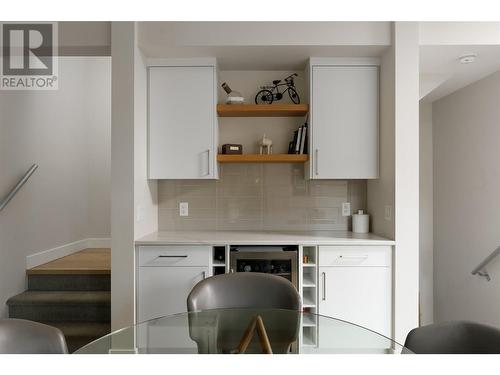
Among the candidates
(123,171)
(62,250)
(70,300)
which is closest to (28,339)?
(123,171)

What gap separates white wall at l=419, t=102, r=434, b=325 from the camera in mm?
3811

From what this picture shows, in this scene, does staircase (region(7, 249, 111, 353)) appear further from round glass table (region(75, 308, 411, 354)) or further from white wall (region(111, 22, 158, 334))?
round glass table (region(75, 308, 411, 354))

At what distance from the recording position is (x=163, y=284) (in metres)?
2.50

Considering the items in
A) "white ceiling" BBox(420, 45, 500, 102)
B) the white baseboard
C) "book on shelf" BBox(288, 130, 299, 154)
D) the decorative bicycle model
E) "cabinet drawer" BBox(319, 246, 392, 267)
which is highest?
"white ceiling" BBox(420, 45, 500, 102)

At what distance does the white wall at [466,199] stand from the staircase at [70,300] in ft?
10.4

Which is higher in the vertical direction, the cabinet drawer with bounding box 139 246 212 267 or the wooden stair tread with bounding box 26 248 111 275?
the cabinet drawer with bounding box 139 246 212 267

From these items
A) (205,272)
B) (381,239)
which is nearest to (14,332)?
(205,272)

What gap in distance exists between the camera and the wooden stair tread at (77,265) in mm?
3064

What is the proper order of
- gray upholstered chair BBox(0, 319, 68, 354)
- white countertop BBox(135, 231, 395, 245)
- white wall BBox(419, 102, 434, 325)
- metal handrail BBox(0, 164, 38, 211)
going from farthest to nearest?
white wall BBox(419, 102, 434, 325) < metal handrail BBox(0, 164, 38, 211) < white countertop BBox(135, 231, 395, 245) < gray upholstered chair BBox(0, 319, 68, 354)

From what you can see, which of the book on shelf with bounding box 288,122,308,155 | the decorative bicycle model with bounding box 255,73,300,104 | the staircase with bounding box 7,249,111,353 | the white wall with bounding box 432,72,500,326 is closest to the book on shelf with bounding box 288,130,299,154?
the book on shelf with bounding box 288,122,308,155

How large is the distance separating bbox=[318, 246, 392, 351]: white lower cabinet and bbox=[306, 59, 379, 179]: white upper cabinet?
620 mm

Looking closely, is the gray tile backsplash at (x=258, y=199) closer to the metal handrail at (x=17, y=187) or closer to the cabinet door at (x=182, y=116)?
the cabinet door at (x=182, y=116)

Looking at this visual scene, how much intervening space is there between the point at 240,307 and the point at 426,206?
2.76 metres

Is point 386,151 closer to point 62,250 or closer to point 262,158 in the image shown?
point 262,158
